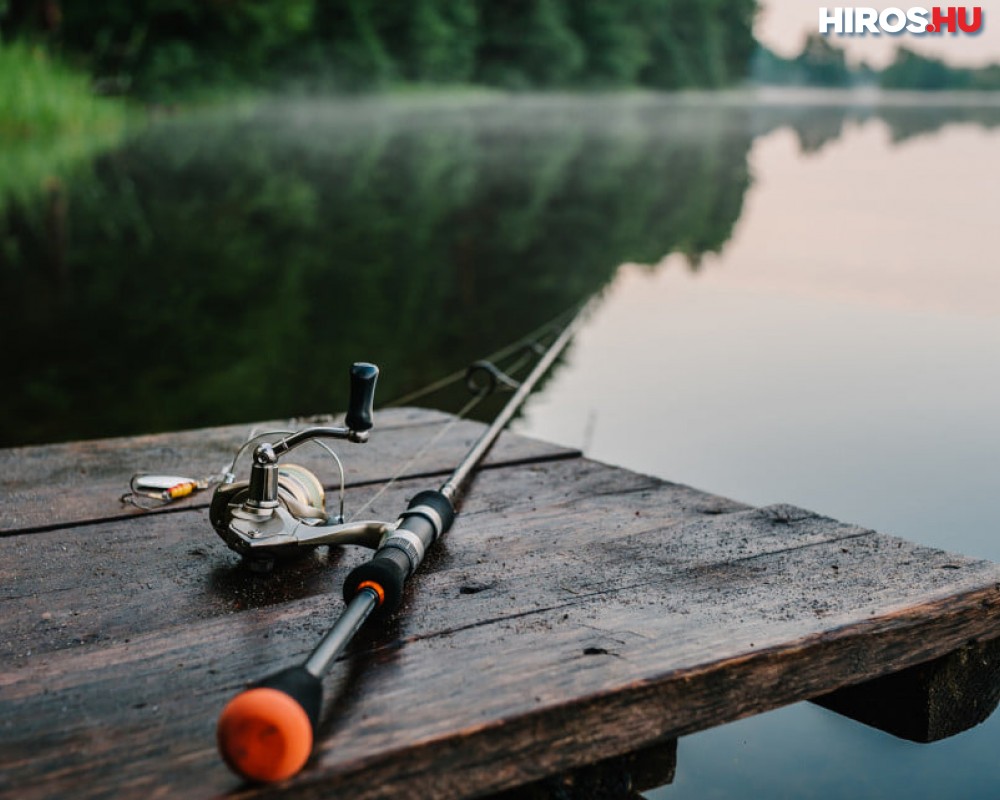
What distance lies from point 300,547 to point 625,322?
469cm

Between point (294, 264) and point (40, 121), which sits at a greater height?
point (40, 121)

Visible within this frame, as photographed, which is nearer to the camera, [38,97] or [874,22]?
[874,22]

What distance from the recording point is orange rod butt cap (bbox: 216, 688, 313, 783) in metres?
1.31

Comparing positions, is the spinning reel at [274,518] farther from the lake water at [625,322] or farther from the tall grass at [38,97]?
the tall grass at [38,97]

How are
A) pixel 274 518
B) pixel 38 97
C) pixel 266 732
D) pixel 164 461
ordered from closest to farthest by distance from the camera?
pixel 266 732 → pixel 274 518 → pixel 164 461 → pixel 38 97

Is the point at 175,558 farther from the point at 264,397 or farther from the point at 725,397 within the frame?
the point at 725,397

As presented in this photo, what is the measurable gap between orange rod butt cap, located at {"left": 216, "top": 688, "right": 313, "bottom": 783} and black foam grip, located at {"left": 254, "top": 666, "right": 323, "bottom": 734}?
0.06 ft

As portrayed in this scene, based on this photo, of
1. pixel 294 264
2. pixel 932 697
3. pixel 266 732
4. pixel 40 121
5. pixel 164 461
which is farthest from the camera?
pixel 40 121

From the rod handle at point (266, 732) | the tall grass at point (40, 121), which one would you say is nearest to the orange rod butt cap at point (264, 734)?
the rod handle at point (266, 732)

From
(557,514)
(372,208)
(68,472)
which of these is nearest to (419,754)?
(557,514)

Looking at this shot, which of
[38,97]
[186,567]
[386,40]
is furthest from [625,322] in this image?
[386,40]

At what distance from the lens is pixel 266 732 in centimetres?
132

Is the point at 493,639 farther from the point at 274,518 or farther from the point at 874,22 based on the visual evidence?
the point at 874,22

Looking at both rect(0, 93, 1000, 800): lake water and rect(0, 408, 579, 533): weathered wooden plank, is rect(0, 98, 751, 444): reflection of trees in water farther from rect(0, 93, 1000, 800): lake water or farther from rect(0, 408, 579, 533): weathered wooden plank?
rect(0, 408, 579, 533): weathered wooden plank
